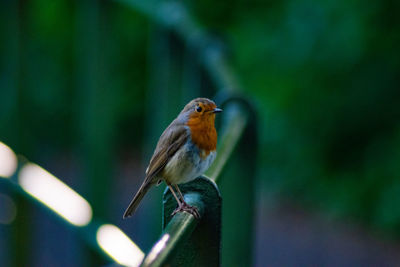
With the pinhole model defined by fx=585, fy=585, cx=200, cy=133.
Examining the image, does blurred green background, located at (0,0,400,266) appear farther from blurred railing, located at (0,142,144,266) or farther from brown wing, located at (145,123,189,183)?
brown wing, located at (145,123,189,183)

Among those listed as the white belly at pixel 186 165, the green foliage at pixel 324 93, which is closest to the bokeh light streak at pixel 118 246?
the white belly at pixel 186 165

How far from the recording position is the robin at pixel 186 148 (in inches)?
66.7

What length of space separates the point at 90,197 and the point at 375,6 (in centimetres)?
329

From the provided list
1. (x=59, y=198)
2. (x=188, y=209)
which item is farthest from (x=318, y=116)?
(x=188, y=209)

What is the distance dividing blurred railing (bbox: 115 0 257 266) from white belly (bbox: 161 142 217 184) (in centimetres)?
6

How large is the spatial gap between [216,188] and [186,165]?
1.19ft

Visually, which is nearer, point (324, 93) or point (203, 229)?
point (203, 229)

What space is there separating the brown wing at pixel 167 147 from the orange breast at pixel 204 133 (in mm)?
34

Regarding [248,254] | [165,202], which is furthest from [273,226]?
[165,202]

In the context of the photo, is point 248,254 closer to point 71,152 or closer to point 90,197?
point 90,197

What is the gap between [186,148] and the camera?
1869 mm

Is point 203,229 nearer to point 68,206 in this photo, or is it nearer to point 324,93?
point 68,206

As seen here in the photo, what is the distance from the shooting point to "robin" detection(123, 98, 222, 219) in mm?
1694

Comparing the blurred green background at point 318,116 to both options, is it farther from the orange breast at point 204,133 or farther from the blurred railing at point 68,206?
the orange breast at point 204,133
